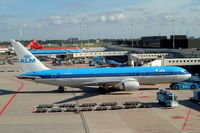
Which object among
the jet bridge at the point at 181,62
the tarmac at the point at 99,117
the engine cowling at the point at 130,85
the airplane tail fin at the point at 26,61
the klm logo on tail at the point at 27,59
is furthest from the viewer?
the jet bridge at the point at 181,62

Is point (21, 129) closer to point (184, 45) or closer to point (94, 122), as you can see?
point (94, 122)

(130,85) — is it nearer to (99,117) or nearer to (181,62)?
(99,117)

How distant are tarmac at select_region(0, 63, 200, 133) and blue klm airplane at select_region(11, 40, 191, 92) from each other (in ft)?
7.47

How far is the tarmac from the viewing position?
25.0 metres

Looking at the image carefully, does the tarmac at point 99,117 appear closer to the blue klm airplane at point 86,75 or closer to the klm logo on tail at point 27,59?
the blue klm airplane at point 86,75

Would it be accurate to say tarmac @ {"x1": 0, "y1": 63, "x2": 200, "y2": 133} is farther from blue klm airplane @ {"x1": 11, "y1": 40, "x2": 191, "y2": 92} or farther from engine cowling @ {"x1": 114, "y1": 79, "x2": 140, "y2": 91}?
blue klm airplane @ {"x1": 11, "y1": 40, "x2": 191, "y2": 92}

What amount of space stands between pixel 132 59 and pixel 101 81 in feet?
126

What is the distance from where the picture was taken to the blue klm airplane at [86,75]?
42.2 m

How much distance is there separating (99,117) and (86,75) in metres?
14.7

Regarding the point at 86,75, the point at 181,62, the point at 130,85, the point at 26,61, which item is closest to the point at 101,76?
the point at 86,75

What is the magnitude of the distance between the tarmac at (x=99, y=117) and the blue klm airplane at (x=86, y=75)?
2276 mm

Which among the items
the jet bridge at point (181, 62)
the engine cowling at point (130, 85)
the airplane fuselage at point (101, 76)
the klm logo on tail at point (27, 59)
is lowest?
the engine cowling at point (130, 85)

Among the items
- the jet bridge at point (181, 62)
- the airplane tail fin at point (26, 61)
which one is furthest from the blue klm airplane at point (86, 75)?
the jet bridge at point (181, 62)

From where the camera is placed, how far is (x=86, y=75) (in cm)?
4281
